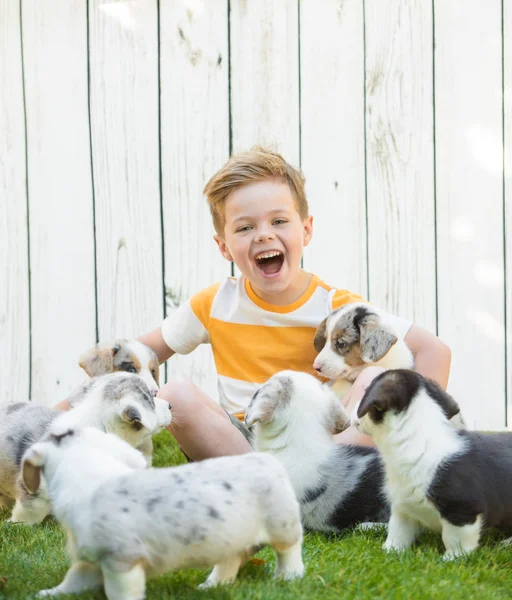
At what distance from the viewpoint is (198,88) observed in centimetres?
578

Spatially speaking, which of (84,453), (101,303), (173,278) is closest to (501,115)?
(173,278)

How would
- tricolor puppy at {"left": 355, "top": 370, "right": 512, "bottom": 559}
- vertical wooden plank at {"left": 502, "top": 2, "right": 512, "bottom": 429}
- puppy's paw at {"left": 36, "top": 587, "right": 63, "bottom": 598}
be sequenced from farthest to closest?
vertical wooden plank at {"left": 502, "top": 2, "right": 512, "bottom": 429} < tricolor puppy at {"left": 355, "top": 370, "right": 512, "bottom": 559} < puppy's paw at {"left": 36, "top": 587, "right": 63, "bottom": 598}

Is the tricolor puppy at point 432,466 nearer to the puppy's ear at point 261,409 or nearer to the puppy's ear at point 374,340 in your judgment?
the puppy's ear at point 261,409

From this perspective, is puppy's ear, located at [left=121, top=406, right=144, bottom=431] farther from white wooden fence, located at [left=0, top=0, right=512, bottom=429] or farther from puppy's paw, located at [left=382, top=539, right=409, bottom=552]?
white wooden fence, located at [left=0, top=0, right=512, bottom=429]

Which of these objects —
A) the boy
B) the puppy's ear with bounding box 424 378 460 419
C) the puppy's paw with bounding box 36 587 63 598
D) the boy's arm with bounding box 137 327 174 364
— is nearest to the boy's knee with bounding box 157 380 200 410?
the boy

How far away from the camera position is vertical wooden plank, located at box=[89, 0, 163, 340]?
18.9ft

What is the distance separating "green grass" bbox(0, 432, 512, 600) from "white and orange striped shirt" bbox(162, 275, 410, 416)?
142 centimetres

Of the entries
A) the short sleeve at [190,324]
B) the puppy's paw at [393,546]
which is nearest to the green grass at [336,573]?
the puppy's paw at [393,546]

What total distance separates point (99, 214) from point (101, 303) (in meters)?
0.59

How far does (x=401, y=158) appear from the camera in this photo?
5.79m

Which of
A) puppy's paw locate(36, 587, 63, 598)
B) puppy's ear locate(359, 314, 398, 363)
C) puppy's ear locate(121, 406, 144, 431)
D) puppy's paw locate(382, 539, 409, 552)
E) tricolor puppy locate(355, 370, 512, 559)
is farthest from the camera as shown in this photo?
puppy's ear locate(359, 314, 398, 363)

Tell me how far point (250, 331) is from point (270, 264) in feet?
1.32

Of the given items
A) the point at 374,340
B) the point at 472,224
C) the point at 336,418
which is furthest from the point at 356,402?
the point at 472,224

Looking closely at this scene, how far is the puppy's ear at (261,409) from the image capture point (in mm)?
3477
